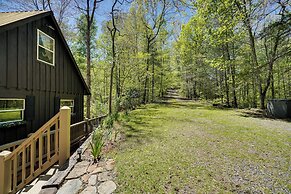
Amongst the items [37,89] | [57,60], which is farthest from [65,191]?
[57,60]

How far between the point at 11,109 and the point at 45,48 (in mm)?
2584

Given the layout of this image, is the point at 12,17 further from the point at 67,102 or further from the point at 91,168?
the point at 91,168

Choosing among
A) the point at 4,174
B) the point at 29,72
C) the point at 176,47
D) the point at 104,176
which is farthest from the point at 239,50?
the point at 4,174

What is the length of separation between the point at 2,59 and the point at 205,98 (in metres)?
Answer: 21.8

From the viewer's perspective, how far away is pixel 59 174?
3.19 m

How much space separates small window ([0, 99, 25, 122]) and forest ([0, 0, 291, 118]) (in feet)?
13.3

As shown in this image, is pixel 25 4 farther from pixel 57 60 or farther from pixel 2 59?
pixel 2 59

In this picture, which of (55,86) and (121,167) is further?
(55,86)

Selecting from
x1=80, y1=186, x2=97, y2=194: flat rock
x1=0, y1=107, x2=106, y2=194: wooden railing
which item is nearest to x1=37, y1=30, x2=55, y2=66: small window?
x1=0, y1=107, x2=106, y2=194: wooden railing

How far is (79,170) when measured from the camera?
3369mm

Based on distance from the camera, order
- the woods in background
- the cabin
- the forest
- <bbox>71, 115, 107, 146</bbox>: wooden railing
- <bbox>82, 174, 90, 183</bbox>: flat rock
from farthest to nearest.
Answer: the forest < the woods in background < <bbox>71, 115, 107, 146</bbox>: wooden railing < the cabin < <bbox>82, 174, 90, 183</bbox>: flat rock

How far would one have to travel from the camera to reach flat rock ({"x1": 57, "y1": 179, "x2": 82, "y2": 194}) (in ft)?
8.76

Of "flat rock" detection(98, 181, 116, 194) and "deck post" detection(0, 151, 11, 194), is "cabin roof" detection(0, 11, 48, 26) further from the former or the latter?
"flat rock" detection(98, 181, 116, 194)

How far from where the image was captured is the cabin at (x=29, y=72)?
4.91 meters
